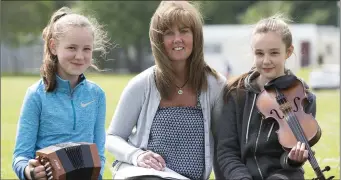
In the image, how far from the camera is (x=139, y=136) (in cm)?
414

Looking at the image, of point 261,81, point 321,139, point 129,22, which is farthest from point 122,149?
point 129,22

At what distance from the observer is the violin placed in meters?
3.74

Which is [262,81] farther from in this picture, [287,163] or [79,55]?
[79,55]

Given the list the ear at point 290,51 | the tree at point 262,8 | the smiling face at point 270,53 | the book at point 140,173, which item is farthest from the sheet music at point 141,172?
the tree at point 262,8

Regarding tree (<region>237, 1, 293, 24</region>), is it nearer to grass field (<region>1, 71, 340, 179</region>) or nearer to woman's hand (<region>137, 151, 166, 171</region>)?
grass field (<region>1, 71, 340, 179</region>)

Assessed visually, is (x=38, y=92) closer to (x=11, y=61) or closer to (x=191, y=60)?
(x=191, y=60)

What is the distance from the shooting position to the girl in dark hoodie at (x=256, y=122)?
392cm

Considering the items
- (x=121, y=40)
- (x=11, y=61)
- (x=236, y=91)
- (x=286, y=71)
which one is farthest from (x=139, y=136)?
Answer: (x=11, y=61)

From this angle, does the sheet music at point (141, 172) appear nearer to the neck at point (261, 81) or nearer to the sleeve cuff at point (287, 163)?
the sleeve cuff at point (287, 163)

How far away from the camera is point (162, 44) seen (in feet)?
13.6

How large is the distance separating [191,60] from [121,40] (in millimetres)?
49956

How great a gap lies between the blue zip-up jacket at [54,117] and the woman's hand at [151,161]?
39 centimetres

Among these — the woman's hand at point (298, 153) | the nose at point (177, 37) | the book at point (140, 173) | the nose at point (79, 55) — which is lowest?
the book at point (140, 173)

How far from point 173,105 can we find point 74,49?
0.69 metres
